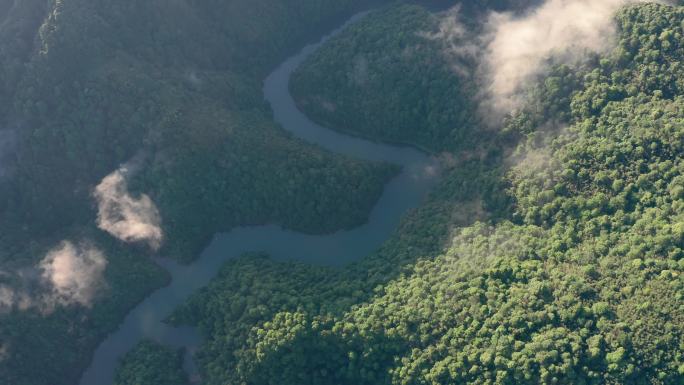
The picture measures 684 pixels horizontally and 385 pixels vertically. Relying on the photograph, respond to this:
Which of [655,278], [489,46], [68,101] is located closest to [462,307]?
[655,278]

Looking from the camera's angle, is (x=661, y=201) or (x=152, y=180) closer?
(x=661, y=201)

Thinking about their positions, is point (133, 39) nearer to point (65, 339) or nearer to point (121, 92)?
point (121, 92)

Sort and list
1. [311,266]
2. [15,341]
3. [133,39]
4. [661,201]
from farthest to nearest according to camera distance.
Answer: [133,39]
[311,266]
[15,341]
[661,201]

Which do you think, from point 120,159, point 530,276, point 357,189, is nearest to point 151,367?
point 120,159

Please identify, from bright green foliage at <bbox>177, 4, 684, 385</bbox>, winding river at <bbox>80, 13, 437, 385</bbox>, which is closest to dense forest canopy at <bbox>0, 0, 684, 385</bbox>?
bright green foliage at <bbox>177, 4, 684, 385</bbox>

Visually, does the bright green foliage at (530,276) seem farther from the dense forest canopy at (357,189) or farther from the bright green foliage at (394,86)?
the bright green foliage at (394,86)


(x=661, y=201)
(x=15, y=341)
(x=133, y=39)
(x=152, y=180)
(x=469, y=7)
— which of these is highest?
(x=469, y=7)

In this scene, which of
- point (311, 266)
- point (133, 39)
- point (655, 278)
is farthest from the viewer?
point (133, 39)

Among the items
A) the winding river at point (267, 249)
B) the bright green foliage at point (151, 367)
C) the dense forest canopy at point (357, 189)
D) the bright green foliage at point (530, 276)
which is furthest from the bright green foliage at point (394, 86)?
the bright green foliage at point (151, 367)
